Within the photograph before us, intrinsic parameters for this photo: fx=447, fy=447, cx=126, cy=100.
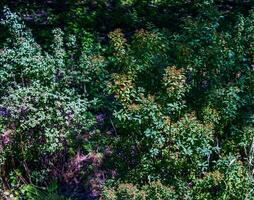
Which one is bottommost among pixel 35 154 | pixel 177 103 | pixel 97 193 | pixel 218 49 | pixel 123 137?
pixel 97 193

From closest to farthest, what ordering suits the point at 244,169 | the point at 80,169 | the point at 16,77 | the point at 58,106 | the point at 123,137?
the point at 244,169 < the point at 123,137 < the point at 58,106 < the point at 16,77 < the point at 80,169

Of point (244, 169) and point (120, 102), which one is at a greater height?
point (120, 102)

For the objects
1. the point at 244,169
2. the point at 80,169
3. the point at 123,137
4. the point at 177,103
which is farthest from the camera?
the point at 80,169

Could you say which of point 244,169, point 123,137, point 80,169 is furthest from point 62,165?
point 244,169

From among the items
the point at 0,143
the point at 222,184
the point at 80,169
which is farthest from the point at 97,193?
the point at 222,184

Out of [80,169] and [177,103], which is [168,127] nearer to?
[177,103]

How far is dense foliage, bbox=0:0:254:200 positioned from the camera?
409 cm

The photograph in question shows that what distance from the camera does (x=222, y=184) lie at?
12.9 feet

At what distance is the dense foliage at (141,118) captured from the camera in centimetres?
409

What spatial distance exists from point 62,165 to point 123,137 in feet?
5.63

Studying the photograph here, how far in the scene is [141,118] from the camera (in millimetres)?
4102

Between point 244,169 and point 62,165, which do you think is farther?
point 62,165

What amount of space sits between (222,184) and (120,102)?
1.21m

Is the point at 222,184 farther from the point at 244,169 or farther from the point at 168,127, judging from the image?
the point at 168,127
